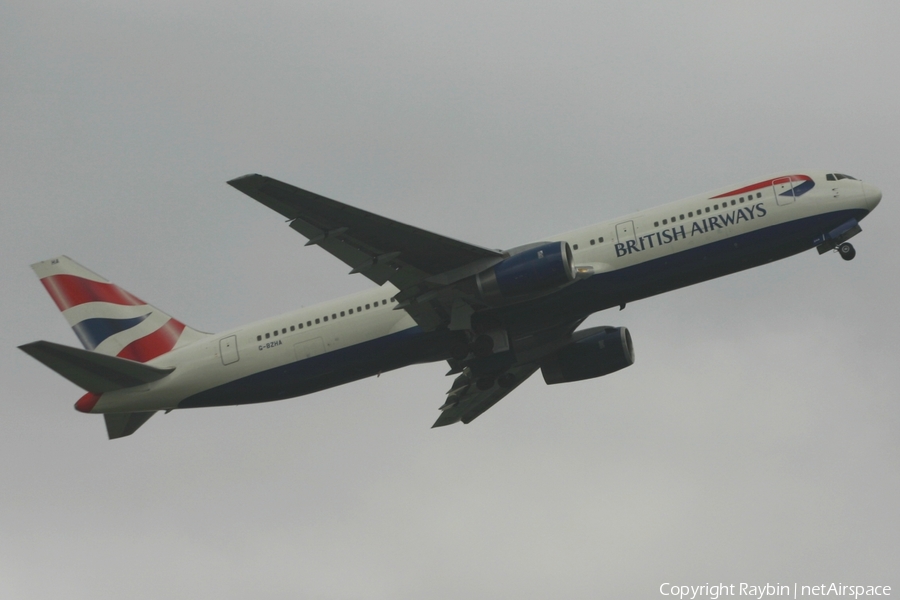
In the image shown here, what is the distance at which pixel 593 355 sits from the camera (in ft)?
148

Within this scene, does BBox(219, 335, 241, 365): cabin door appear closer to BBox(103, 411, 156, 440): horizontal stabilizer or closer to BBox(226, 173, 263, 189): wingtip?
BBox(103, 411, 156, 440): horizontal stabilizer

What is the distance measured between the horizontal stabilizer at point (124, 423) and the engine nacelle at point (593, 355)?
16946 millimetres

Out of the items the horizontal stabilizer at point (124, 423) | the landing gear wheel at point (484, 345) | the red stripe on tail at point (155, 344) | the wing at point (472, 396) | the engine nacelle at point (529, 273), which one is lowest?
the wing at point (472, 396)

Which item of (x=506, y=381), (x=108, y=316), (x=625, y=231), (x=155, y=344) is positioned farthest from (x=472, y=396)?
(x=108, y=316)

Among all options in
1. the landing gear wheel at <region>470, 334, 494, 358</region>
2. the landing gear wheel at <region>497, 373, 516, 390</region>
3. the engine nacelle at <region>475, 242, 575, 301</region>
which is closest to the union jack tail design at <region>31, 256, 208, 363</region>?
the landing gear wheel at <region>470, 334, 494, 358</region>

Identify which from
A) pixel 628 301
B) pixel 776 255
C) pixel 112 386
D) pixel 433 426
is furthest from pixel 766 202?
pixel 112 386

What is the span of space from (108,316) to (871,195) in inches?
1209

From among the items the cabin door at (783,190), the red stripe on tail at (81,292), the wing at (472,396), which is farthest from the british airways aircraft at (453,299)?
the red stripe on tail at (81,292)

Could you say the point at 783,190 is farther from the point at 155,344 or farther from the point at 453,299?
the point at 155,344

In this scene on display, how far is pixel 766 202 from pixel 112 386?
2554 cm

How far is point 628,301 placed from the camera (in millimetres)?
39312

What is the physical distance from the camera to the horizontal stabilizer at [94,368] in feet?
129

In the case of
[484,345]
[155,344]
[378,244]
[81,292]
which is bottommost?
[484,345]

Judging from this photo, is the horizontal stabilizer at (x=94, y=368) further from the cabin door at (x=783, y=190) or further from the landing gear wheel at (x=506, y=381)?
the cabin door at (x=783, y=190)
